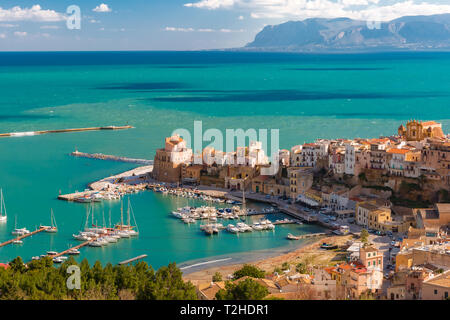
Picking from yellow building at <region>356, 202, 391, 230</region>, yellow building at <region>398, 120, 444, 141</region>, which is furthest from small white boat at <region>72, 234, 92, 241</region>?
yellow building at <region>398, 120, 444, 141</region>

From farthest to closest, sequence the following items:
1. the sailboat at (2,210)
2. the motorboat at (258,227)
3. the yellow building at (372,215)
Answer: the sailboat at (2,210), the motorboat at (258,227), the yellow building at (372,215)

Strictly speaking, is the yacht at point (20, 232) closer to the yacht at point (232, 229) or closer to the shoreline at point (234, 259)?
the shoreline at point (234, 259)

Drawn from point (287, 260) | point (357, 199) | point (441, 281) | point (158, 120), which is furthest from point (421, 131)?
point (158, 120)

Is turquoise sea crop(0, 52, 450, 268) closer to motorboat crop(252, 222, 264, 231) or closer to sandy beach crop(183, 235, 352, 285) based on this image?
motorboat crop(252, 222, 264, 231)

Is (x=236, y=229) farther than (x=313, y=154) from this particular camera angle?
No

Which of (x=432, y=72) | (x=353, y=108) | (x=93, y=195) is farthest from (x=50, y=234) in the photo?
(x=432, y=72)

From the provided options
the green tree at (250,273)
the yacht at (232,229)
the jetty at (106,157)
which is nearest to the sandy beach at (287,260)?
the green tree at (250,273)

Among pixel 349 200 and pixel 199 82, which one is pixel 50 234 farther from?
pixel 199 82
